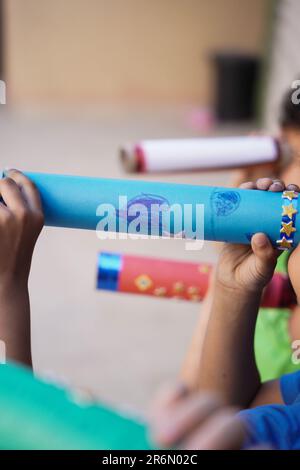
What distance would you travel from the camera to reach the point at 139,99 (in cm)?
531

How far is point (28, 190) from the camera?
0.55m

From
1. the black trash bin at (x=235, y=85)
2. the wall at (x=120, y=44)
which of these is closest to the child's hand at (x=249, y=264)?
the black trash bin at (x=235, y=85)

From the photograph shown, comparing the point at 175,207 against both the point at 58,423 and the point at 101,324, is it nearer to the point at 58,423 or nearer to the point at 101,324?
the point at 58,423

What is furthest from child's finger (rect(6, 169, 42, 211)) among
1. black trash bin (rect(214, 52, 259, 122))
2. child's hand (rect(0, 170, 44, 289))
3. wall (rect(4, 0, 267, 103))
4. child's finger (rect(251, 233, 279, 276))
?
wall (rect(4, 0, 267, 103))

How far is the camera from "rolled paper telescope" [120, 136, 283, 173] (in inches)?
31.6

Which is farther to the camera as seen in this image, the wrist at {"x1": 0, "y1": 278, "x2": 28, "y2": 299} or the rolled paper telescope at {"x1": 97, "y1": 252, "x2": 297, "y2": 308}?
the rolled paper telescope at {"x1": 97, "y1": 252, "x2": 297, "y2": 308}

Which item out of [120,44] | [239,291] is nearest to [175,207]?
[239,291]

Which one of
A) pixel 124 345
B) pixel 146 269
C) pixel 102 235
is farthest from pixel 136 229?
pixel 124 345

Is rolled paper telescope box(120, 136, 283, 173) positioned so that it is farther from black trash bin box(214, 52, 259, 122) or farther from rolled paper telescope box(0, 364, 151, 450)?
black trash bin box(214, 52, 259, 122)

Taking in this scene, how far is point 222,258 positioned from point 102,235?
182 millimetres

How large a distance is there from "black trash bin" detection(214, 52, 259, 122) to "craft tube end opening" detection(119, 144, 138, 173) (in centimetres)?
396

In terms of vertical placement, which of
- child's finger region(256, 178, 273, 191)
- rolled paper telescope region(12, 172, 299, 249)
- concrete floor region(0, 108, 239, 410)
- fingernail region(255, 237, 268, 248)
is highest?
child's finger region(256, 178, 273, 191)
